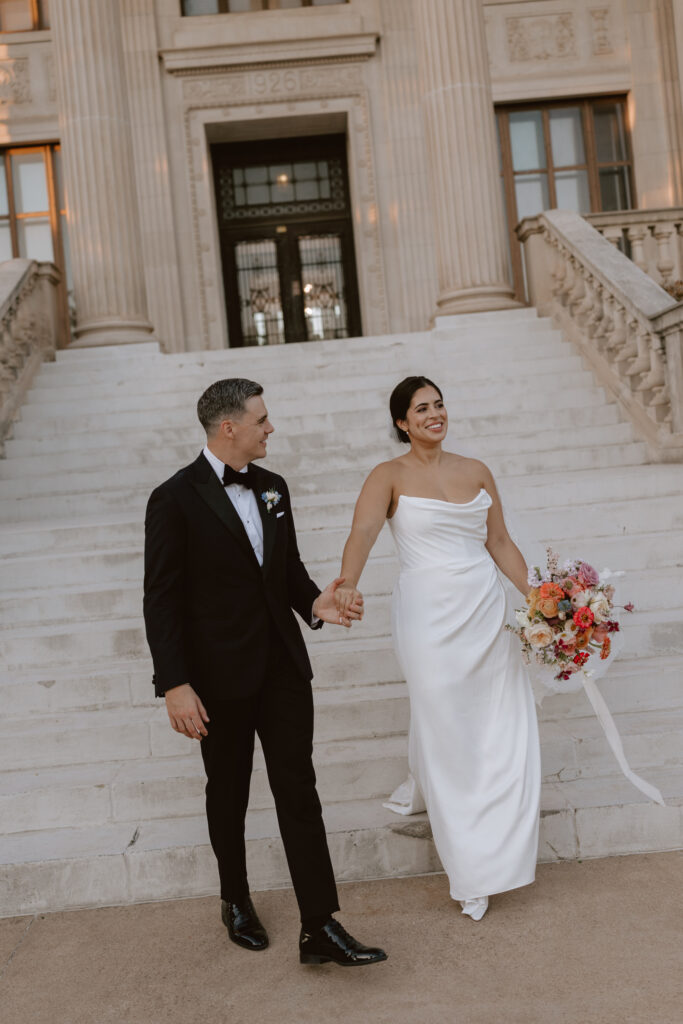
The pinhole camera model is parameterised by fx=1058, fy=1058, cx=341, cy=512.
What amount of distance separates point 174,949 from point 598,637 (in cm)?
189

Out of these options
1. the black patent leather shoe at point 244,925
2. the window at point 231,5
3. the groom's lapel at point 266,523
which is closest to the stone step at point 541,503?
the groom's lapel at point 266,523

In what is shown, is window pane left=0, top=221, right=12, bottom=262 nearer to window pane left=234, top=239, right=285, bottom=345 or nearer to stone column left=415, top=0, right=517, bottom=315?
window pane left=234, top=239, right=285, bottom=345

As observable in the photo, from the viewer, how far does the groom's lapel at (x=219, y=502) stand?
3545 mm

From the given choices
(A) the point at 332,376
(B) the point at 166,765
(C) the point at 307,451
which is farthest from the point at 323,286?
(B) the point at 166,765

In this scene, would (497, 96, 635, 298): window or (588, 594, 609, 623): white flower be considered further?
(497, 96, 635, 298): window

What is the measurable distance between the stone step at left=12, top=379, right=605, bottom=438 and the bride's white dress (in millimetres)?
5079

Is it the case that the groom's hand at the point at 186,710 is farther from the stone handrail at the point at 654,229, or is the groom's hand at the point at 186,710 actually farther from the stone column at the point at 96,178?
the stone handrail at the point at 654,229

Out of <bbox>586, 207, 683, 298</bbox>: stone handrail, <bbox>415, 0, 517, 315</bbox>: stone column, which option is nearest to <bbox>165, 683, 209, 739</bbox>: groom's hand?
<bbox>415, 0, 517, 315</bbox>: stone column

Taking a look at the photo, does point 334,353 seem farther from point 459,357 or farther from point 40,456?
point 40,456

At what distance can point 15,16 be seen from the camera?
1546 cm

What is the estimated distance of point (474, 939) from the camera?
11.9ft

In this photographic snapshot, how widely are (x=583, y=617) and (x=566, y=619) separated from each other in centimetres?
6

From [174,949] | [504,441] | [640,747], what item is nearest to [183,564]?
[174,949]

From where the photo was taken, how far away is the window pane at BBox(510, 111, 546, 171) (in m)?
15.9
